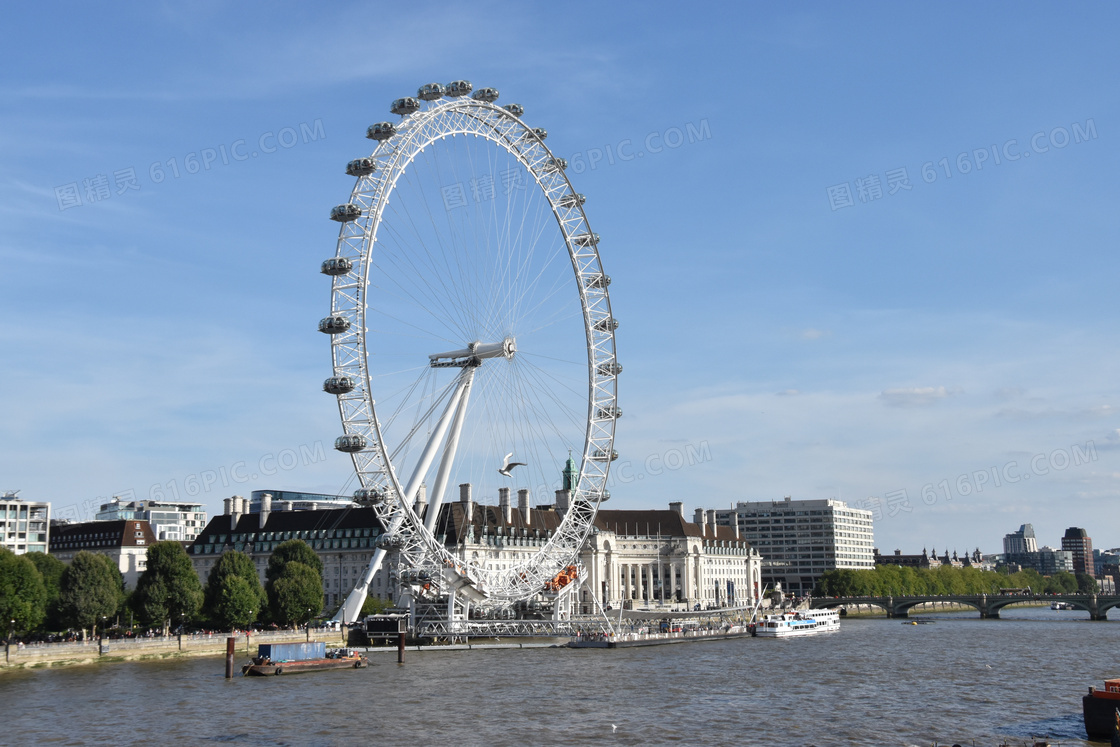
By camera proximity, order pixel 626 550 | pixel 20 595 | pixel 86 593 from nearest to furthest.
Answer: pixel 20 595 → pixel 86 593 → pixel 626 550

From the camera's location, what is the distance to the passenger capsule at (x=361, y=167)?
80000mm

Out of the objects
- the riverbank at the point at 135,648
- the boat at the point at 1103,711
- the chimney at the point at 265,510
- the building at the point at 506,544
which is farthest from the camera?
the chimney at the point at 265,510

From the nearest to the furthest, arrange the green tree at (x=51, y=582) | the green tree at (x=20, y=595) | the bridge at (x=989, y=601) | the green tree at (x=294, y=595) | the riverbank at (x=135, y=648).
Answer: the riverbank at (x=135, y=648) < the green tree at (x=20, y=595) < the green tree at (x=51, y=582) < the green tree at (x=294, y=595) < the bridge at (x=989, y=601)

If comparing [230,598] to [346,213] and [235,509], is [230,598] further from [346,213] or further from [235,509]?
[235,509]

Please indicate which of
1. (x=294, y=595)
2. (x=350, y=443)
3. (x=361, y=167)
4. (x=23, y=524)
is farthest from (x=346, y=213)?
(x=23, y=524)

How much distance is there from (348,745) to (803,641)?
254ft

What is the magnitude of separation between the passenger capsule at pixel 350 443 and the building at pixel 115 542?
9086cm

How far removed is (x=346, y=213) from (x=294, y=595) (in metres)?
41.5

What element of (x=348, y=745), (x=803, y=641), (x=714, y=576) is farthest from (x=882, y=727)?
(x=714, y=576)

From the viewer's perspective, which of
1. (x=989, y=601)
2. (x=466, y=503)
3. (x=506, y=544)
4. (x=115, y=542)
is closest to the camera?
(x=466, y=503)

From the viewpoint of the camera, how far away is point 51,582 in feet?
326

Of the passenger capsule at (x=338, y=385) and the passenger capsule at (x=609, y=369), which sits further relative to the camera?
the passenger capsule at (x=609, y=369)

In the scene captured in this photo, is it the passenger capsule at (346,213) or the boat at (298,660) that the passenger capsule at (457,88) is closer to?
the passenger capsule at (346,213)

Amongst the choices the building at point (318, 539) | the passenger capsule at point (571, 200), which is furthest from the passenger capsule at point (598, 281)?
the building at point (318, 539)
